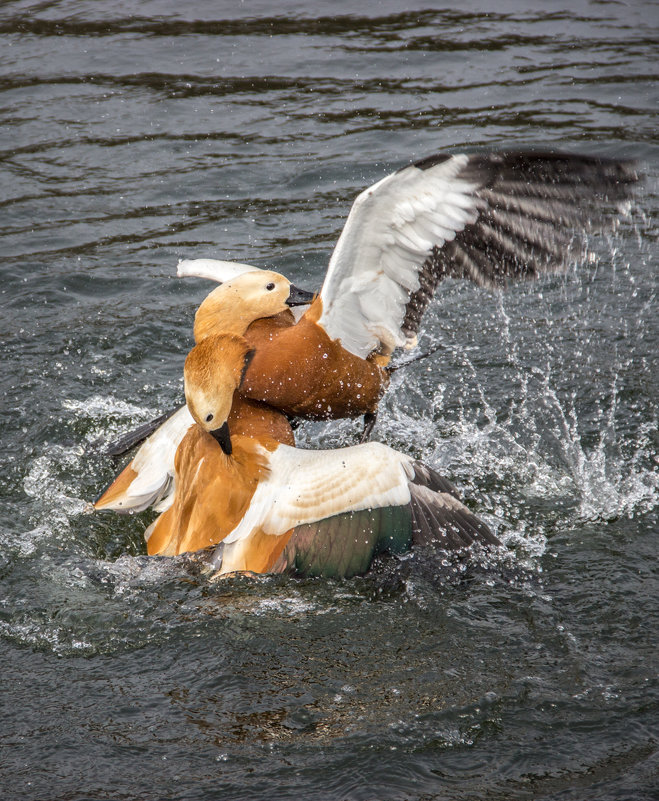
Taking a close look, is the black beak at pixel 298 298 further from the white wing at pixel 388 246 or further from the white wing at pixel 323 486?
the white wing at pixel 323 486

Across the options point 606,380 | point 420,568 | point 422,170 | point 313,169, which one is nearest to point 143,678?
point 420,568

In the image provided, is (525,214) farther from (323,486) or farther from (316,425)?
(316,425)

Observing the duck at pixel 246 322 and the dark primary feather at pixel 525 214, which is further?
the duck at pixel 246 322

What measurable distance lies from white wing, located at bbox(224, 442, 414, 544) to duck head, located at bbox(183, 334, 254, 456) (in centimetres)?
26

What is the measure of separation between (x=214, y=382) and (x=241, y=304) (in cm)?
44

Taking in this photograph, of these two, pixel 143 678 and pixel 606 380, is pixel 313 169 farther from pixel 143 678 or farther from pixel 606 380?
pixel 143 678

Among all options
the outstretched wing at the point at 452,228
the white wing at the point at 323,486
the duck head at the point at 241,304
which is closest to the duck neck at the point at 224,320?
the duck head at the point at 241,304

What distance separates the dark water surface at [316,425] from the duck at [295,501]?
15cm

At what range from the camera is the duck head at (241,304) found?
414 cm

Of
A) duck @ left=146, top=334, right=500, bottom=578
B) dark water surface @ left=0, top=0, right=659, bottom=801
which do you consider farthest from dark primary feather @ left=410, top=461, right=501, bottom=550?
dark water surface @ left=0, top=0, right=659, bottom=801

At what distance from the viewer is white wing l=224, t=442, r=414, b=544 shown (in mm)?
3730

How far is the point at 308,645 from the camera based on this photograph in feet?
12.2

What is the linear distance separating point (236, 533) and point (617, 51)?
7.32 metres

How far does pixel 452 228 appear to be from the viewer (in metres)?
4.04
